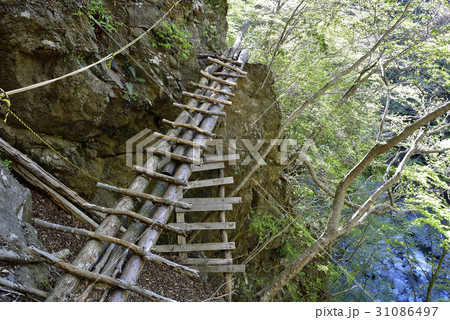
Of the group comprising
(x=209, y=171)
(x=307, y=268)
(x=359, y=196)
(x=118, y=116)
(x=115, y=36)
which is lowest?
(x=307, y=268)

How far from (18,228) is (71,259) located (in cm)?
103

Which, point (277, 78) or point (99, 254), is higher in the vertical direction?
point (277, 78)

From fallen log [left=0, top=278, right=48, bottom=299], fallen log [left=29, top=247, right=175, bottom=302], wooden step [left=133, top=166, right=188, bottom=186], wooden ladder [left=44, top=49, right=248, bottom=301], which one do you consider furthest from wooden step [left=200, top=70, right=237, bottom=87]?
fallen log [left=0, top=278, right=48, bottom=299]

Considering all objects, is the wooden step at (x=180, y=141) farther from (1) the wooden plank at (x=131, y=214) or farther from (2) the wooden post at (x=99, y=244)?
(1) the wooden plank at (x=131, y=214)

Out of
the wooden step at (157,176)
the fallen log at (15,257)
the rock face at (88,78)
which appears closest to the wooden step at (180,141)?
the wooden step at (157,176)

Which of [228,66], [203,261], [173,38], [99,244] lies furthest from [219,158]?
[99,244]

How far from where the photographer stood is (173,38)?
17.8ft

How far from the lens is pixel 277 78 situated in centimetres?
826

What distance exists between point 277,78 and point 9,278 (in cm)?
718

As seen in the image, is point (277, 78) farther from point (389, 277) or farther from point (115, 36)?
point (389, 277)

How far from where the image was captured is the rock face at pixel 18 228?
101 inches

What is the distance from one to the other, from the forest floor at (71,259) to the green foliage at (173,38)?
2.87 m

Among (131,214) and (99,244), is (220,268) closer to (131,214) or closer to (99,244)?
(131,214)

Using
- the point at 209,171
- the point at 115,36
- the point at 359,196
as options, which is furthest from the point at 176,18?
the point at 359,196
